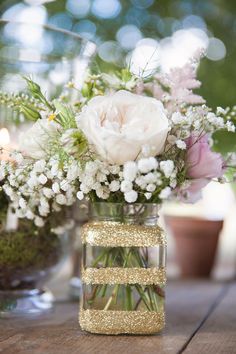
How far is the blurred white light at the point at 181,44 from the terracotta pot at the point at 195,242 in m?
0.42

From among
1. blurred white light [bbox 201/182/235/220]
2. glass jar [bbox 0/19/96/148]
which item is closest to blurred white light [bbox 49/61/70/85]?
glass jar [bbox 0/19/96/148]

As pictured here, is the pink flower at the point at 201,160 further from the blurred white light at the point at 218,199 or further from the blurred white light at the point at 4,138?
the blurred white light at the point at 218,199

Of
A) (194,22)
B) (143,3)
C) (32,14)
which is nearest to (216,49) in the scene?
(194,22)

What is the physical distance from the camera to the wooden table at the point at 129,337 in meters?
0.85

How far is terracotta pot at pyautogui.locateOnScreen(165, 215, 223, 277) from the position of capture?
1634mm

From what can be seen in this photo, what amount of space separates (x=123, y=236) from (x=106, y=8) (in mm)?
1179

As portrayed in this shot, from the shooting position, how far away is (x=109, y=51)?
1910mm

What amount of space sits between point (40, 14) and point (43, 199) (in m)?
1.02

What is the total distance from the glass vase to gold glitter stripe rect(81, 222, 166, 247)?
0.19 m

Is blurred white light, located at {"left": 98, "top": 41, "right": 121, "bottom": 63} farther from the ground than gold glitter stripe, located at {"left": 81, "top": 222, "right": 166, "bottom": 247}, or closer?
farther from the ground

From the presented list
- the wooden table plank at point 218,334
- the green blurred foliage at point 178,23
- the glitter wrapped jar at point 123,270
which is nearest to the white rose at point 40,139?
the glitter wrapped jar at point 123,270

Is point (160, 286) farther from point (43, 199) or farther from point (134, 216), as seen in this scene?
point (43, 199)

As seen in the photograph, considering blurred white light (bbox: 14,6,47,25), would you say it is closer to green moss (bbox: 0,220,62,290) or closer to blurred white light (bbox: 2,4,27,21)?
blurred white light (bbox: 2,4,27,21)

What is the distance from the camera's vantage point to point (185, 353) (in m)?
0.84
